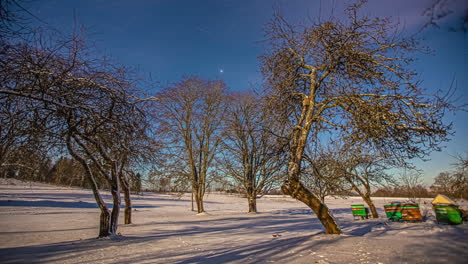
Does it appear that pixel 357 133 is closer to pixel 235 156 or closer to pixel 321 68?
pixel 321 68

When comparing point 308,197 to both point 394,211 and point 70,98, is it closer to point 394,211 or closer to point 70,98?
point 70,98

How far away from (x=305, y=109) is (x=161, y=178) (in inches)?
528

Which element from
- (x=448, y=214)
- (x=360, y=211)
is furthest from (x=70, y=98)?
(x=360, y=211)

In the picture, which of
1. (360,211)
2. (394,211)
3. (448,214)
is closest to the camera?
(448,214)

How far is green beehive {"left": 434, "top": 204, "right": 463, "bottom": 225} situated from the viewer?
33.1 ft

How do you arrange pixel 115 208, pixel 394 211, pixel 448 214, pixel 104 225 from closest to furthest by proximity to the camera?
pixel 104 225 < pixel 115 208 < pixel 448 214 < pixel 394 211

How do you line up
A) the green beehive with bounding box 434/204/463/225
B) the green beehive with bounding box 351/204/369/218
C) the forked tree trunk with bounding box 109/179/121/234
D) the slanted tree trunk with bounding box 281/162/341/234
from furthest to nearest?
1. the green beehive with bounding box 351/204/369/218
2. the green beehive with bounding box 434/204/463/225
3. the forked tree trunk with bounding box 109/179/121/234
4. the slanted tree trunk with bounding box 281/162/341/234

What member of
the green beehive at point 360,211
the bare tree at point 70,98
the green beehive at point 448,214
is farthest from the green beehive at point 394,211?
the bare tree at point 70,98

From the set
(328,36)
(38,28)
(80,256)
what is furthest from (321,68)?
(80,256)

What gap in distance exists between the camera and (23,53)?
3.80 metres

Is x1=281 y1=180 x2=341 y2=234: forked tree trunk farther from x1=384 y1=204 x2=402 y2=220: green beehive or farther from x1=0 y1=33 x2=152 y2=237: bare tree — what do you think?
x1=384 y1=204 x2=402 y2=220: green beehive

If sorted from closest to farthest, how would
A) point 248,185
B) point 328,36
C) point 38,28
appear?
point 38,28 < point 328,36 < point 248,185

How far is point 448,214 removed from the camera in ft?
33.7

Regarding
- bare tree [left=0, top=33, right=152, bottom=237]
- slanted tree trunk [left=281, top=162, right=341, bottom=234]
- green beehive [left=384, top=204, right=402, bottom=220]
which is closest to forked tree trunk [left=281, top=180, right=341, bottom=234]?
slanted tree trunk [left=281, top=162, right=341, bottom=234]
